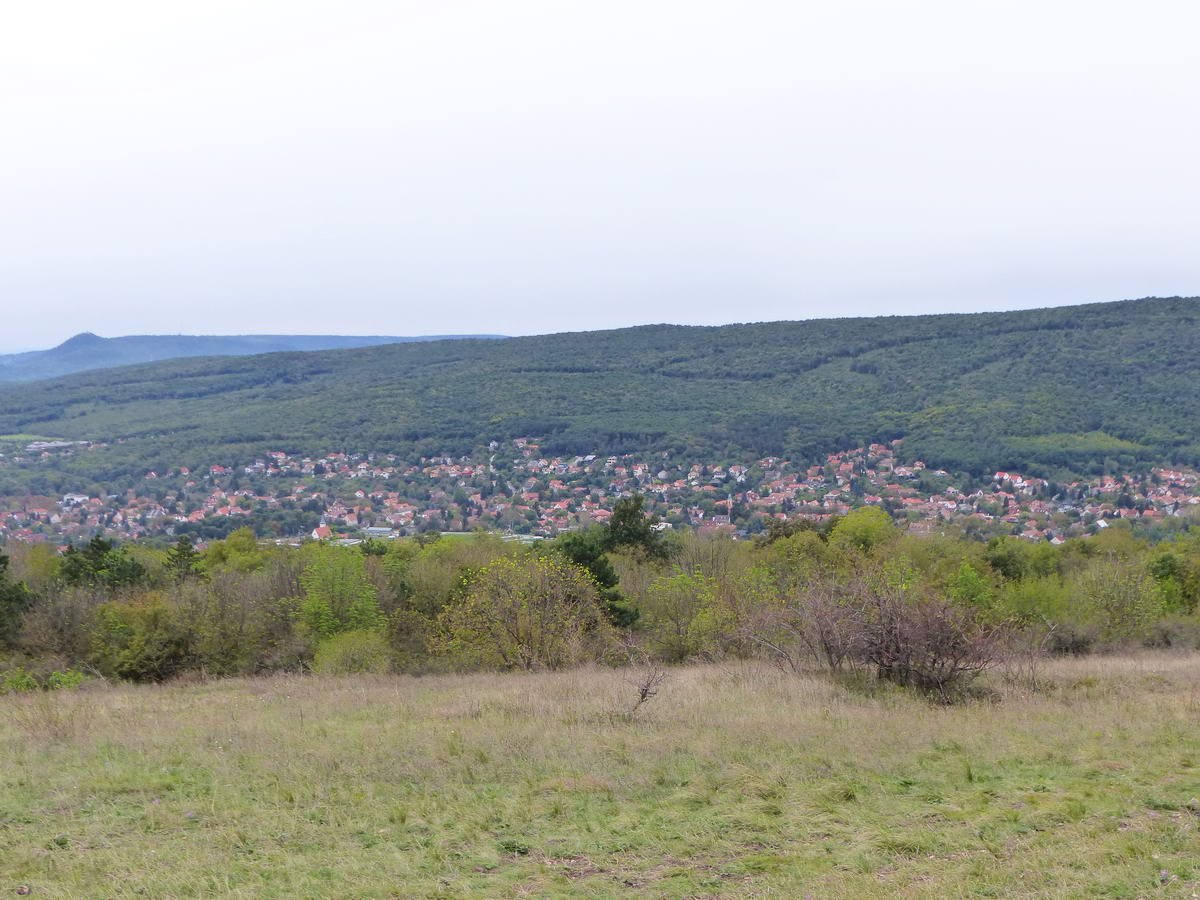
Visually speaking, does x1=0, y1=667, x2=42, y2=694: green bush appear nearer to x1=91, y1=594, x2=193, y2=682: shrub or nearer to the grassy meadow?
x1=91, y1=594, x2=193, y2=682: shrub

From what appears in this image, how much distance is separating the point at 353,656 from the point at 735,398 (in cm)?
9261

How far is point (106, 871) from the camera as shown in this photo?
671 cm

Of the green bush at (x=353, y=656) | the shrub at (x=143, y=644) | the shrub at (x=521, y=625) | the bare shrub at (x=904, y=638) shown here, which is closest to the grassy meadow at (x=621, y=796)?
the bare shrub at (x=904, y=638)

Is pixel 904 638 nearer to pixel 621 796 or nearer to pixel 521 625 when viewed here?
pixel 621 796

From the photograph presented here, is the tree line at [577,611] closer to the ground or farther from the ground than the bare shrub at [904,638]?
closer to the ground

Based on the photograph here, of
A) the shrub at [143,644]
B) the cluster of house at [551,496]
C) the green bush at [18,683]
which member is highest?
the green bush at [18,683]

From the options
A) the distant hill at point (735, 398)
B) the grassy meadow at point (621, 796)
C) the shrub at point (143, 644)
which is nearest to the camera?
the grassy meadow at point (621, 796)

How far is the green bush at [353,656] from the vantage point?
19.7 meters

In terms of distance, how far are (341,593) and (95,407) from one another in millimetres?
124384

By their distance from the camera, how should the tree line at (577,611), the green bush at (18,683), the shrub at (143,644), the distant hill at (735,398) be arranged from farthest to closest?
1. the distant hill at (735,398)
2. the shrub at (143,644)
3. the green bush at (18,683)
4. the tree line at (577,611)

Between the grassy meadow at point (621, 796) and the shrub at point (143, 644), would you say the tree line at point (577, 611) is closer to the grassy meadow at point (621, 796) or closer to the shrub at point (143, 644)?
the shrub at point (143, 644)

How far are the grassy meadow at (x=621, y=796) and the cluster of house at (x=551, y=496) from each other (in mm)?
49892

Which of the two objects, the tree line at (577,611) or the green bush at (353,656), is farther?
the green bush at (353,656)

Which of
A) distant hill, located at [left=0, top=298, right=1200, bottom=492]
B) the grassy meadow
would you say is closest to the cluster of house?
distant hill, located at [left=0, top=298, right=1200, bottom=492]
